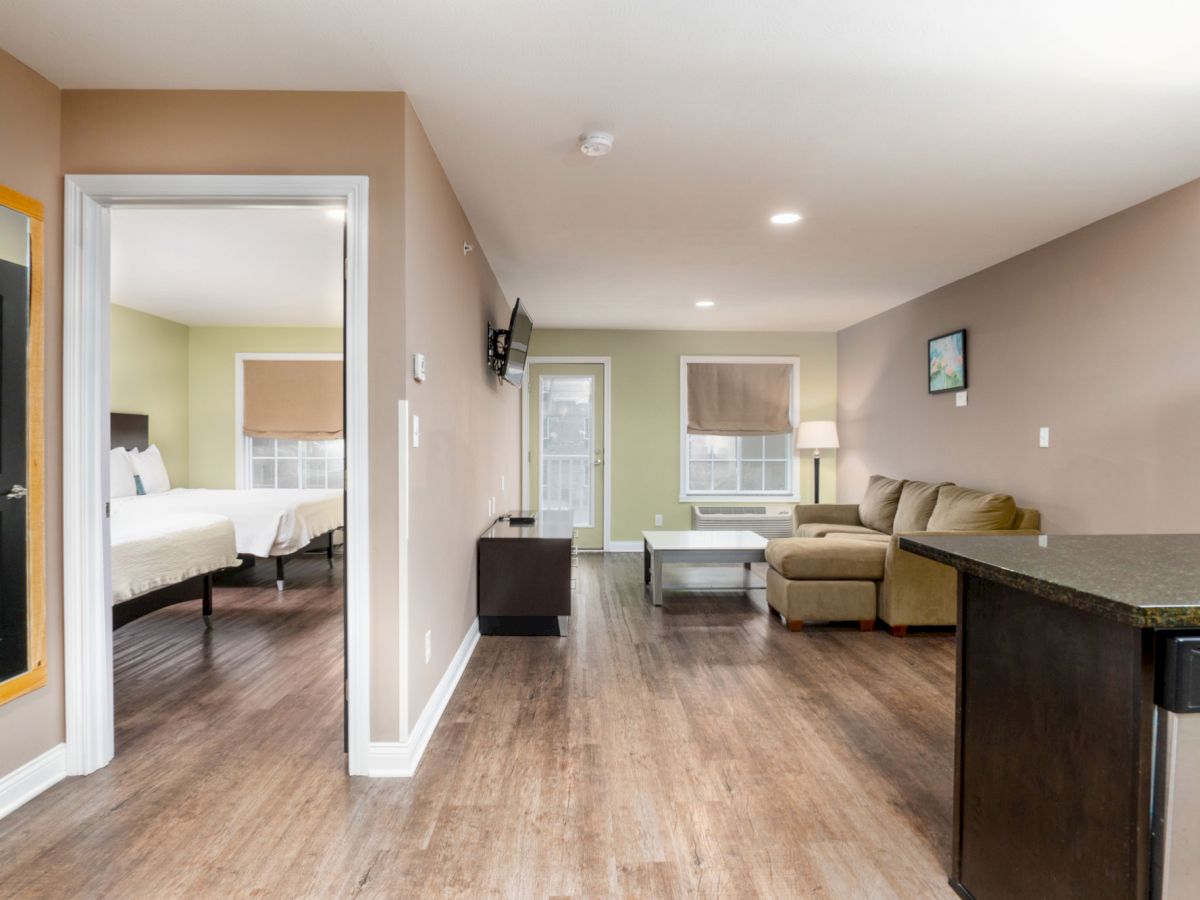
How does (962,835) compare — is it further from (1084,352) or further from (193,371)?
(193,371)

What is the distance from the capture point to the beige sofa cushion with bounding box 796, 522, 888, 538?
507 centimetres

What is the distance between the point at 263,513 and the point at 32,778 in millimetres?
2821

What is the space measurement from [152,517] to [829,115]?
4.48m

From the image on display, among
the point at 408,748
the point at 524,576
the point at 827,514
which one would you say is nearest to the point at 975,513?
the point at 827,514

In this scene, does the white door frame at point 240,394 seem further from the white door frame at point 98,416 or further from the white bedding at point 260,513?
the white door frame at point 98,416

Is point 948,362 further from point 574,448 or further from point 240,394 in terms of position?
point 240,394

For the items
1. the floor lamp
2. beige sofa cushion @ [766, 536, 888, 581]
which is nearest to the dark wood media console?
beige sofa cushion @ [766, 536, 888, 581]

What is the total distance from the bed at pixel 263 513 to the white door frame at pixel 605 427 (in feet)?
6.26

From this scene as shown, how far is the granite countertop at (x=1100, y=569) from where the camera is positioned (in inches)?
40.6

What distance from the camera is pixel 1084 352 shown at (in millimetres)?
3514

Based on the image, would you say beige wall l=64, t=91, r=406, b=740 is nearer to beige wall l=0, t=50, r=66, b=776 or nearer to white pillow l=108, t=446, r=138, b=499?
beige wall l=0, t=50, r=66, b=776

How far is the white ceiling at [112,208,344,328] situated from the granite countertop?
3.09 meters

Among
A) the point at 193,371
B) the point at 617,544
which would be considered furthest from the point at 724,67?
the point at 193,371

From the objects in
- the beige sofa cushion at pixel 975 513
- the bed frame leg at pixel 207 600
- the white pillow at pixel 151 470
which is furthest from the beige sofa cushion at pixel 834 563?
the white pillow at pixel 151 470
